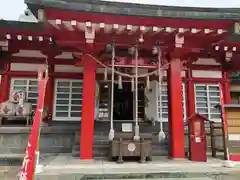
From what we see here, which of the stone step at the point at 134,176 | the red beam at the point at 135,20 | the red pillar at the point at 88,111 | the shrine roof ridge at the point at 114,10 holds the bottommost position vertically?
the stone step at the point at 134,176

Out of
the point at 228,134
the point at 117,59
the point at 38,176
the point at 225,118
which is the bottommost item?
the point at 38,176

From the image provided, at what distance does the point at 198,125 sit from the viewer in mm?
5145

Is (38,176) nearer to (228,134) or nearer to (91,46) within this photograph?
(91,46)

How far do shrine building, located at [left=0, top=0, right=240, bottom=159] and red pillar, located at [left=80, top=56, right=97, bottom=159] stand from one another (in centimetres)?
2

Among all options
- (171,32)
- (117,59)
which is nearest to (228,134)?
(171,32)

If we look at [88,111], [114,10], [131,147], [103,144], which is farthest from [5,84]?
[131,147]

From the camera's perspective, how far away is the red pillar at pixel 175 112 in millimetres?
5059

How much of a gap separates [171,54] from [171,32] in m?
0.62

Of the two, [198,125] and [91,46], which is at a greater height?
[91,46]

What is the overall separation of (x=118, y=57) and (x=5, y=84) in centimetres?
402

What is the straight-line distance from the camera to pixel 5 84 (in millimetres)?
6684

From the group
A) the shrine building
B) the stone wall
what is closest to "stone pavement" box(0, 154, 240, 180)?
the shrine building

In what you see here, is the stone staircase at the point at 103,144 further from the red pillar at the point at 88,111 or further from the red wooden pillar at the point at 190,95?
the red wooden pillar at the point at 190,95

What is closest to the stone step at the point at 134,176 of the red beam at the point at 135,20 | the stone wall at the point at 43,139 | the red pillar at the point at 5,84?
the stone wall at the point at 43,139
